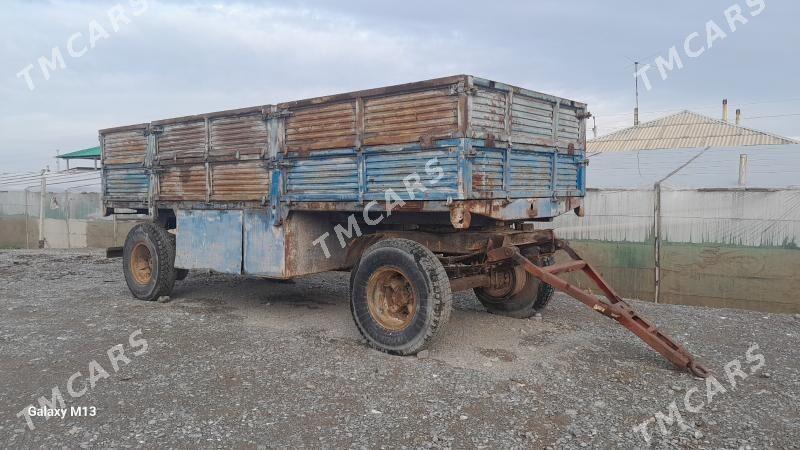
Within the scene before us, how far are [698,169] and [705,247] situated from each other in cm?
246

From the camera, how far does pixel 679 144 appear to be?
959 inches

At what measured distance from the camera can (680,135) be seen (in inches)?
1009

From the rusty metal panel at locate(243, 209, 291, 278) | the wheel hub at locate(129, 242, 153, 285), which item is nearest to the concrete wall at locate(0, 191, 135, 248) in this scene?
the wheel hub at locate(129, 242, 153, 285)

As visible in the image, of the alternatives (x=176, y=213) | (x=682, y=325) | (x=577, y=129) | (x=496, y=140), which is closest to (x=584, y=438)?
(x=496, y=140)

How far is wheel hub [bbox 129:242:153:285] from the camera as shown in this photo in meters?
8.73

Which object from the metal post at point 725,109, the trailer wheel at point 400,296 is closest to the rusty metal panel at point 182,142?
the trailer wheel at point 400,296

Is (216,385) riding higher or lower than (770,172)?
lower

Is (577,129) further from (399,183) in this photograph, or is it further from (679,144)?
(679,144)

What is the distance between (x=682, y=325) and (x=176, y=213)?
6827 millimetres

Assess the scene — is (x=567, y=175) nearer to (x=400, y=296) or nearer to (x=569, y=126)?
(x=569, y=126)

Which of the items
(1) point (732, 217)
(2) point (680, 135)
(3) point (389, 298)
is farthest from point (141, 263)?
(2) point (680, 135)

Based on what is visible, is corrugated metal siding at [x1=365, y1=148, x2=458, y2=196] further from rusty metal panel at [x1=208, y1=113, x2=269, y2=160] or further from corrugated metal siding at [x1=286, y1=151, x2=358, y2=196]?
rusty metal panel at [x1=208, y1=113, x2=269, y2=160]

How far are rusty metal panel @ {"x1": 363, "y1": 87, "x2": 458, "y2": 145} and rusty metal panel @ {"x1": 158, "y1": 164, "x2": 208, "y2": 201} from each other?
119 inches

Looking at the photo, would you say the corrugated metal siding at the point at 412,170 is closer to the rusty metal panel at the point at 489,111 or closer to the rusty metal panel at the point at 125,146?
the rusty metal panel at the point at 489,111
